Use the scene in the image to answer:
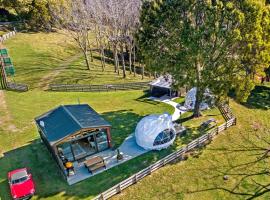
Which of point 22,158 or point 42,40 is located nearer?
point 22,158

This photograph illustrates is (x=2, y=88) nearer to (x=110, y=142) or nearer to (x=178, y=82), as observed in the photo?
(x=110, y=142)

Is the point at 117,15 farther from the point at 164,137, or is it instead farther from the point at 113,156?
the point at 113,156

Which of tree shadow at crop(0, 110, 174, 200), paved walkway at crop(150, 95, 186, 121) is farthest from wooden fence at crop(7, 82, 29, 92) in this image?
paved walkway at crop(150, 95, 186, 121)

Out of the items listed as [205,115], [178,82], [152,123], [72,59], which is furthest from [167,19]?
[72,59]

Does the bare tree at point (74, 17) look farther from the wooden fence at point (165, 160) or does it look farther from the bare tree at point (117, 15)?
the wooden fence at point (165, 160)

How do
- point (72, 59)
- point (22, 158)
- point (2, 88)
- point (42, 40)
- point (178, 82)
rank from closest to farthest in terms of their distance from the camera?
point (22, 158)
point (178, 82)
point (2, 88)
point (72, 59)
point (42, 40)
